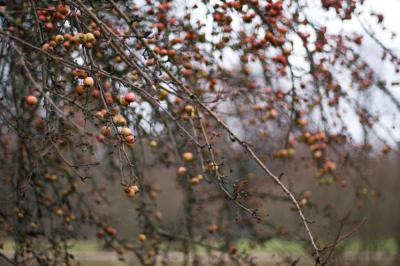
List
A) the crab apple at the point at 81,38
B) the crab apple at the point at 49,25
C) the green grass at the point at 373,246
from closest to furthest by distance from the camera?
1. the crab apple at the point at 81,38
2. the crab apple at the point at 49,25
3. the green grass at the point at 373,246

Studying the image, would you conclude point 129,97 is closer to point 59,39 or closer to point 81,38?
point 81,38

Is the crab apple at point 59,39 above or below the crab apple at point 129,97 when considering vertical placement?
above

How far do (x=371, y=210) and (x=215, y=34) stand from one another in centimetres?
658

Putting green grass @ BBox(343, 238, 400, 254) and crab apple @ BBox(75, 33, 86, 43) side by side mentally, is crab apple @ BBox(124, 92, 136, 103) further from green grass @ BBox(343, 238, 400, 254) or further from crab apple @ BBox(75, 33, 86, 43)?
green grass @ BBox(343, 238, 400, 254)

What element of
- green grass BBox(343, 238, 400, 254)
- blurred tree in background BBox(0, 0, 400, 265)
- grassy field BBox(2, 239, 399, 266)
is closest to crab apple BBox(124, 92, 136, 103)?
blurred tree in background BBox(0, 0, 400, 265)

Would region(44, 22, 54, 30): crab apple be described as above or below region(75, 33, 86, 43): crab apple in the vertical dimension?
above

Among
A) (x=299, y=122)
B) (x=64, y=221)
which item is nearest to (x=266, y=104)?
(x=299, y=122)

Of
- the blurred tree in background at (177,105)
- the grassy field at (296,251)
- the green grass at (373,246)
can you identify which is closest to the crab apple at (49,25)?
the blurred tree in background at (177,105)

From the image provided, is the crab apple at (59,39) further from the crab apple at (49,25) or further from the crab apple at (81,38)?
the crab apple at (49,25)

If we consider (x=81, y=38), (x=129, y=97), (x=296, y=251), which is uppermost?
(x=296, y=251)

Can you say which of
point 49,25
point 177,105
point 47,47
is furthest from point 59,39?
point 177,105

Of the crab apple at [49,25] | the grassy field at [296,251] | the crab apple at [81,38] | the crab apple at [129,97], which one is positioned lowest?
the crab apple at [129,97]

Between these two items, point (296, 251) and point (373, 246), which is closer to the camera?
point (296, 251)

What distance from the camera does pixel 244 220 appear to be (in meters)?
6.21
